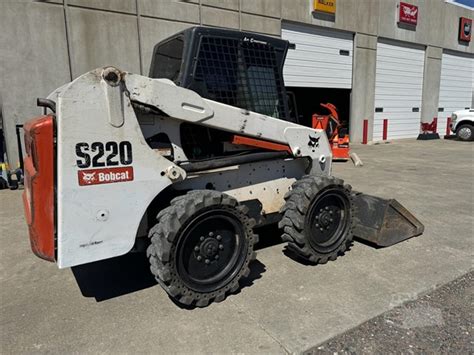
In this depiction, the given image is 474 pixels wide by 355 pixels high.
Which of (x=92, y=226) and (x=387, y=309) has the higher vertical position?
(x=92, y=226)

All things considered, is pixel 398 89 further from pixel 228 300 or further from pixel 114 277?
pixel 114 277

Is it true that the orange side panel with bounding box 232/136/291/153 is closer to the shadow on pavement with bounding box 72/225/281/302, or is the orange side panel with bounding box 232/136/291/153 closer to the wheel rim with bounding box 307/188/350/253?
the wheel rim with bounding box 307/188/350/253

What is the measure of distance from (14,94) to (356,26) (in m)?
13.9

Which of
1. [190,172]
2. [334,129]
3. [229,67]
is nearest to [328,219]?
[190,172]

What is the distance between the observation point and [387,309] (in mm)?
3180

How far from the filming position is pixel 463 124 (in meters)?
18.3

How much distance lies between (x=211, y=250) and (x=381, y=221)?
2376 mm

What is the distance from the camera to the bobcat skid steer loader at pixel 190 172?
2.78 metres

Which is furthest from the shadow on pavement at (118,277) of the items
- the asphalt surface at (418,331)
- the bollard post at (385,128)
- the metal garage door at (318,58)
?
the bollard post at (385,128)

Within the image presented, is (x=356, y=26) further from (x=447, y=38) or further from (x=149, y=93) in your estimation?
(x=149, y=93)

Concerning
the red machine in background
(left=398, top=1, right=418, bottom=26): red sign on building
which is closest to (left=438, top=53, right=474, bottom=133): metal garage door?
(left=398, top=1, right=418, bottom=26): red sign on building

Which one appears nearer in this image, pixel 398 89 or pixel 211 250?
pixel 211 250

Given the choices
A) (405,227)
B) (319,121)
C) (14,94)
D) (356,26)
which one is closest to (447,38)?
(356,26)

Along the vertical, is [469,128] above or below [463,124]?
below
